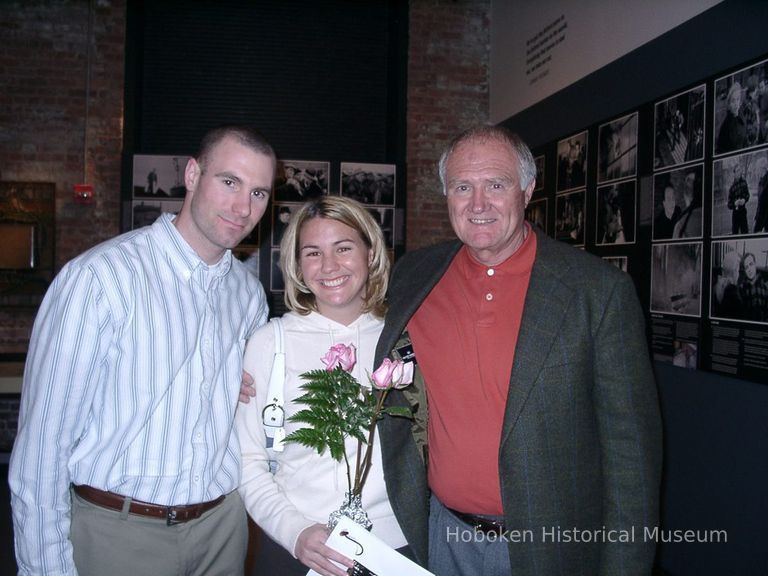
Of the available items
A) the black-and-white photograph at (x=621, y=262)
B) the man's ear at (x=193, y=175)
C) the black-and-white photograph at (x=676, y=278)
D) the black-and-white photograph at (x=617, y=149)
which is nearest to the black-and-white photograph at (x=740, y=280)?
the black-and-white photograph at (x=676, y=278)

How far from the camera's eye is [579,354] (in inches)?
67.9

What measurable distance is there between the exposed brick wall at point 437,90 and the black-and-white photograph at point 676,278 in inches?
116

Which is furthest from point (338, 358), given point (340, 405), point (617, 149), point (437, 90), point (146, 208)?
point (437, 90)

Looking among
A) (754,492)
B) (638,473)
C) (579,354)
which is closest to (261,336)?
(579,354)

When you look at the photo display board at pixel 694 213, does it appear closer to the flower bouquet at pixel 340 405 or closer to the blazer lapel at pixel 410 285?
the blazer lapel at pixel 410 285

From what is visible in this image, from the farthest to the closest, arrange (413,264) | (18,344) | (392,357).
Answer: (18,344)
(413,264)
(392,357)

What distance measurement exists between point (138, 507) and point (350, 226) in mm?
1092

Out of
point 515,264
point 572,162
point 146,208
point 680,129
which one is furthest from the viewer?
point 146,208

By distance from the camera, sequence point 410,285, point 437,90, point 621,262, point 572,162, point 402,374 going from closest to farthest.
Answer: point 402,374 < point 410,285 < point 621,262 < point 572,162 < point 437,90

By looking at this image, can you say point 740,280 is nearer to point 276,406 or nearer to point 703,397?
point 703,397

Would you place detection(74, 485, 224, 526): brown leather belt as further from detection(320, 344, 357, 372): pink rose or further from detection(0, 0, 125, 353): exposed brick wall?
detection(0, 0, 125, 353): exposed brick wall

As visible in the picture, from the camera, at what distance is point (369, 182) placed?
5.98 metres

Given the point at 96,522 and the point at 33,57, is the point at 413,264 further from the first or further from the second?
the point at 33,57

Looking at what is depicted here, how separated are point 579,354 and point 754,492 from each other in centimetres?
175
